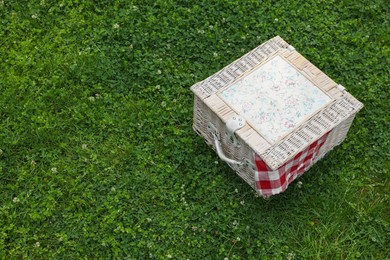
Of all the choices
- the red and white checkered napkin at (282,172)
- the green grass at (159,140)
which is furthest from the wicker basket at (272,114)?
the green grass at (159,140)

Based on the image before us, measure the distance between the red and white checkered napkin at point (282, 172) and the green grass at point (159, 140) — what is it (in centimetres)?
26

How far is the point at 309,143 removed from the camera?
434cm

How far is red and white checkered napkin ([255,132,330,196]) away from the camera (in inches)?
173

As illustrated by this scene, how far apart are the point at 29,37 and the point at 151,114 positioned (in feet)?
5.08

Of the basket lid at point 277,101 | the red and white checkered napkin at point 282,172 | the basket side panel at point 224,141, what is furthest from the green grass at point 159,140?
the basket lid at point 277,101

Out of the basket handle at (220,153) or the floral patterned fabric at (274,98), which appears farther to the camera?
the basket handle at (220,153)

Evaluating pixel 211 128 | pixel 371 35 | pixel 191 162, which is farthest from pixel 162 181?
pixel 371 35

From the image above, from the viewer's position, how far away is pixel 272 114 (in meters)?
4.45

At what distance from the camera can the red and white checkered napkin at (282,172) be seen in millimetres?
4391

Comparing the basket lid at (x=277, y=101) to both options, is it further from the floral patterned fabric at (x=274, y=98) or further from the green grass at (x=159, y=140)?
the green grass at (x=159, y=140)

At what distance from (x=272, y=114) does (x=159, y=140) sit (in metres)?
1.13

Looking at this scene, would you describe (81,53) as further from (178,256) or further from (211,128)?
(178,256)

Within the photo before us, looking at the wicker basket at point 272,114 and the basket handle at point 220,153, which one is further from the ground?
the wicker basket at point 272,114

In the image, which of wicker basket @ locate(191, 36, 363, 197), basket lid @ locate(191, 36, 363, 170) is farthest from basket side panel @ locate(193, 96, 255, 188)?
basket lid @ locate(191, 36, 363, 170)
